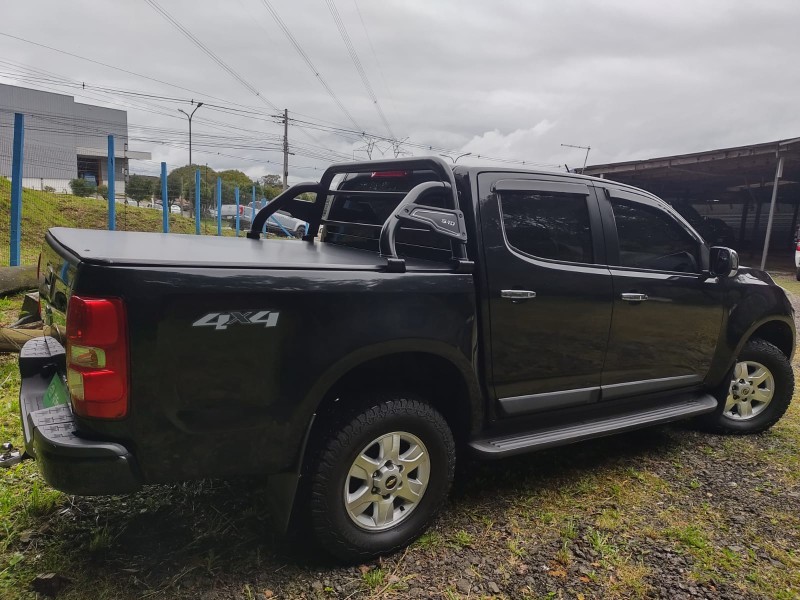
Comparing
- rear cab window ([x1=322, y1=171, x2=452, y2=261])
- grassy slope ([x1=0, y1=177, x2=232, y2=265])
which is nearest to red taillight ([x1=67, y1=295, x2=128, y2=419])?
rear cab window ([x1=322, y1=171, x2=452, y2=261])

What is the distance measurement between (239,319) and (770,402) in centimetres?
416

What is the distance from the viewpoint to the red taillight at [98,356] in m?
1.83

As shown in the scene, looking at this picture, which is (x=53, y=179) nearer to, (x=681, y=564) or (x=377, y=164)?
(x=377, y=164)

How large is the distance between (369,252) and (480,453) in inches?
52.4

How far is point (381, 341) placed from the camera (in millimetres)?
2352

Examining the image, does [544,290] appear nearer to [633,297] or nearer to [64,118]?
[633,297]

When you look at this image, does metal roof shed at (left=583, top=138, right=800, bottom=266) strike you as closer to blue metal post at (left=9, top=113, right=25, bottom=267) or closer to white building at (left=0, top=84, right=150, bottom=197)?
blue metal post at (left=9, top=113, right=25, bottom=267)

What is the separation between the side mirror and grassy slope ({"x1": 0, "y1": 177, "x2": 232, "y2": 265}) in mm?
9278

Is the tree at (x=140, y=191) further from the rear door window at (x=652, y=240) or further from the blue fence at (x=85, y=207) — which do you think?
the rear door window at (x=652, y=240)

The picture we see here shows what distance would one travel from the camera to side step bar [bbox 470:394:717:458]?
277 cm

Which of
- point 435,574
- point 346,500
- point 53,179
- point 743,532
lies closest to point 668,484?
point 743,532

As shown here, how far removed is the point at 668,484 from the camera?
3383 millimetres

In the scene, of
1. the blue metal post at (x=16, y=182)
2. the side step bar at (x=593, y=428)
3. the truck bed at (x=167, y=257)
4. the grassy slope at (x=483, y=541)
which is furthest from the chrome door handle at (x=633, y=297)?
the blue metal post at (x=16, y=182)

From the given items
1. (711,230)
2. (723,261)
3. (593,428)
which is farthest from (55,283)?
(711,230)
